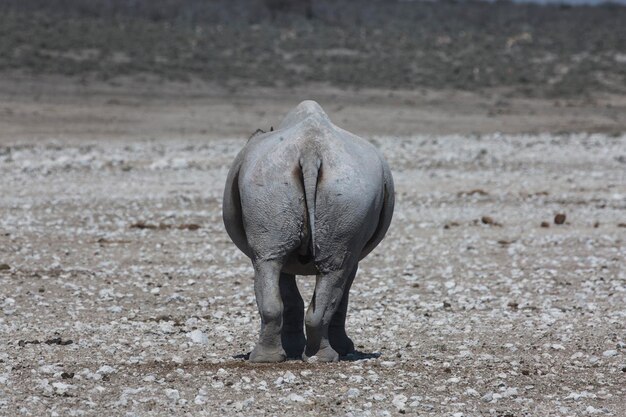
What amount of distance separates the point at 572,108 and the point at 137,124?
14.1 metres

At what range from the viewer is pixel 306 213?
8602 mm

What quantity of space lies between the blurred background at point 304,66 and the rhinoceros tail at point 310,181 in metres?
21.1

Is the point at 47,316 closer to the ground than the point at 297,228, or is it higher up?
closer to the ground

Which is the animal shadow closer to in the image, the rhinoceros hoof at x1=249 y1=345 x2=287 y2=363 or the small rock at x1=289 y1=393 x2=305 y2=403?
the rhinoceros hoof at x1=249 y1=345 x2=287 y2=363

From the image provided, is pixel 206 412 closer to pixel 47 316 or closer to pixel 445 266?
pixel 47 316

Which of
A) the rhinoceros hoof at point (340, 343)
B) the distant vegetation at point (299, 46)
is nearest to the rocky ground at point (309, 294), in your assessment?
the rhinoceros hoof at point (340, 343)

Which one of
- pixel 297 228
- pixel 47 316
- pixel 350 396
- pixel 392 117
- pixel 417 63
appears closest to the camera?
pixel 350 396

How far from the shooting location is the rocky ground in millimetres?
8188

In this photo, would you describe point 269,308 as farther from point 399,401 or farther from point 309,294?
point 309,294

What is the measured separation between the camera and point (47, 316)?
10844 millimetres

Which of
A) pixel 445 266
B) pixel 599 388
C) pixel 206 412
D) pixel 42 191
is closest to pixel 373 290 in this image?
pixel 445 266

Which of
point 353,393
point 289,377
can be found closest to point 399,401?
point 353,393

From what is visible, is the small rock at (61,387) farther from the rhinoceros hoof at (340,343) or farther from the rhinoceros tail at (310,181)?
the rhinoceros hoof at (340,343)

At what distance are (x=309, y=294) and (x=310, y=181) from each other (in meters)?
4.25
